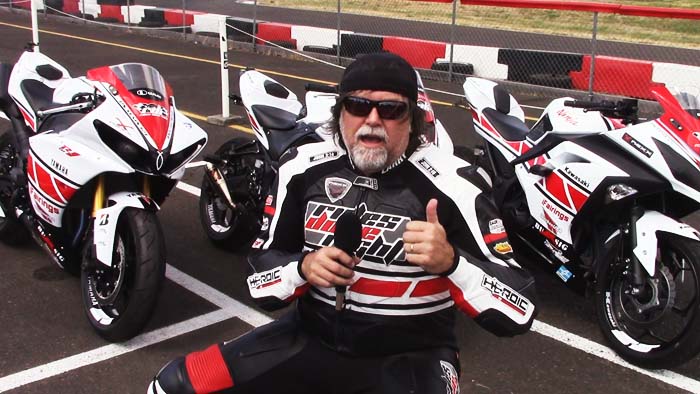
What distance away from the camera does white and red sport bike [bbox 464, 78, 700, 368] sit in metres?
4.02

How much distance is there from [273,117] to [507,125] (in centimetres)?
155

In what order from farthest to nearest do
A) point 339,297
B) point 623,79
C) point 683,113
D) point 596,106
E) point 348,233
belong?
point 623,79 < point 596,106 < point 683,113 < point 339,297 < point 348,233

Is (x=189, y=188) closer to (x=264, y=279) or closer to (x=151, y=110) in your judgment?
(x=151, y=110)

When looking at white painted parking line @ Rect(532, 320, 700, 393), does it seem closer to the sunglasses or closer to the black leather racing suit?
the black leather racing suit

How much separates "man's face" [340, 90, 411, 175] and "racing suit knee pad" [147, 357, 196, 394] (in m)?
0.86

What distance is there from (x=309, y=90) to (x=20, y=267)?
2.14 meters

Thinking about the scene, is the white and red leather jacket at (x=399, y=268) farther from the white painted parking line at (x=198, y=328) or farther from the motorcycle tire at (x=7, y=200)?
the motorcycle tire at (x=7, y=200)

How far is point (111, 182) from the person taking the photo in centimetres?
428

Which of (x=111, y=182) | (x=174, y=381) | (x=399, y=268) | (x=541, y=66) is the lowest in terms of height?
(x=541, y=66)

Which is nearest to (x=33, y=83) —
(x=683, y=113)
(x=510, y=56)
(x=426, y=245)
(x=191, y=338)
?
(x=191, y=338)

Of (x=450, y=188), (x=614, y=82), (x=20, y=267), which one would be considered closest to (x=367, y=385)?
(x=450, y=188)

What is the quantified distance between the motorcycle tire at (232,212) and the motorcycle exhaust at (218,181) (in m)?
0.03

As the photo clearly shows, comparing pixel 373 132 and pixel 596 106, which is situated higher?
pixel 373 132

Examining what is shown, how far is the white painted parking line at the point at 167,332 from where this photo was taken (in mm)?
3873
